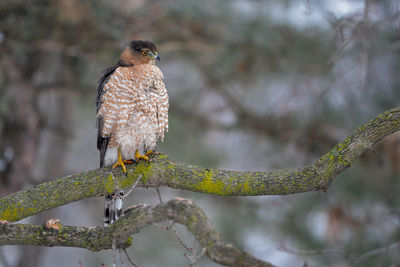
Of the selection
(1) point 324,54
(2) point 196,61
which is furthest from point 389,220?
(2) point 196,61

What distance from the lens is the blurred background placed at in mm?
5961

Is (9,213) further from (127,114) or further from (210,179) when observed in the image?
(210,179)

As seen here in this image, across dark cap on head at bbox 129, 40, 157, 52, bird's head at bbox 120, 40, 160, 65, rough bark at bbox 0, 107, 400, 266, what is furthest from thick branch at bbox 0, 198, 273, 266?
dark cap on head at bbox 129, 40, 157, 52

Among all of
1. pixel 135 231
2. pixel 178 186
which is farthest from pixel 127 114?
pixel 135 231

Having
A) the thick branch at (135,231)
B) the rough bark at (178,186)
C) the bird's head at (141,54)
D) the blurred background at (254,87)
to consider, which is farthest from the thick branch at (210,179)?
the blurred background at (254,87)

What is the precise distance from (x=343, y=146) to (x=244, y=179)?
2.34 ft

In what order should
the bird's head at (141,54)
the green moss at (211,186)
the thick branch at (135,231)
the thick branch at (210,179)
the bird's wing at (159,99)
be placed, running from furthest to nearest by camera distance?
the bird's head at (141,54)
the bird's wing at (159,99)
the green moss at (211,186)
the thick branch at (210,179)
the thick branch at (135,231)

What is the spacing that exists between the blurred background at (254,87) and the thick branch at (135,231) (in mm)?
2590

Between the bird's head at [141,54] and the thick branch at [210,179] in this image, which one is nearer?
the thick branch at [210,179]

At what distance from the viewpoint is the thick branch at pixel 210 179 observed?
3023 millimetres

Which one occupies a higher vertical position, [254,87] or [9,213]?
[254,87]

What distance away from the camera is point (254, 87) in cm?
751

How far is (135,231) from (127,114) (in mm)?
1457

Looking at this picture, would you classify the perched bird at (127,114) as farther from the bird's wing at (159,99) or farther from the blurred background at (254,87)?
the blurred background at (254,87)
